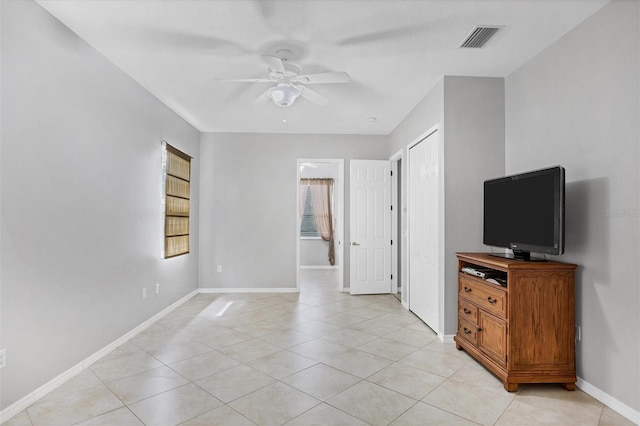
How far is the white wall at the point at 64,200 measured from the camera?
2221 mm

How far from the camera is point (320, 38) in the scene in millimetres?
2867

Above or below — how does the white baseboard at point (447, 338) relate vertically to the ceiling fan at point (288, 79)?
below

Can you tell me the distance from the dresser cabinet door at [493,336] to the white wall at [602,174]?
0.58 meters

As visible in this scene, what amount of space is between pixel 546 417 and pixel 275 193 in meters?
4.75

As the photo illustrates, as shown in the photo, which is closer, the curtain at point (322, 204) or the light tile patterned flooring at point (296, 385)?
the light tile patterned flooring at point (296, 385)

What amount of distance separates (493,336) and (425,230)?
65.8 inches

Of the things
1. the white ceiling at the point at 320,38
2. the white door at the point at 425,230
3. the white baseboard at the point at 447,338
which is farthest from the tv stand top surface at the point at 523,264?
the white ceiling at the point at 320,38

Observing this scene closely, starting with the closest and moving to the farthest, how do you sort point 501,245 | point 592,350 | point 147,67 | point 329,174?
point 592,350, point 501,245, point 147,67, point 329,174

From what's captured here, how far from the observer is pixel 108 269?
10.7 ft

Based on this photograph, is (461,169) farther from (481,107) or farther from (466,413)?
(466,413)

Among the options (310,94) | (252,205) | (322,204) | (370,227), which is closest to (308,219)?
(322,204)

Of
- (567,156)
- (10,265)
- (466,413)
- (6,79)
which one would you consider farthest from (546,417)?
(6,79)

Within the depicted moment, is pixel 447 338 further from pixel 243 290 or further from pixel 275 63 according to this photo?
pixel 243 290

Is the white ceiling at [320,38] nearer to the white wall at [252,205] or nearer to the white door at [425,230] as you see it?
the white door at [425,230]
